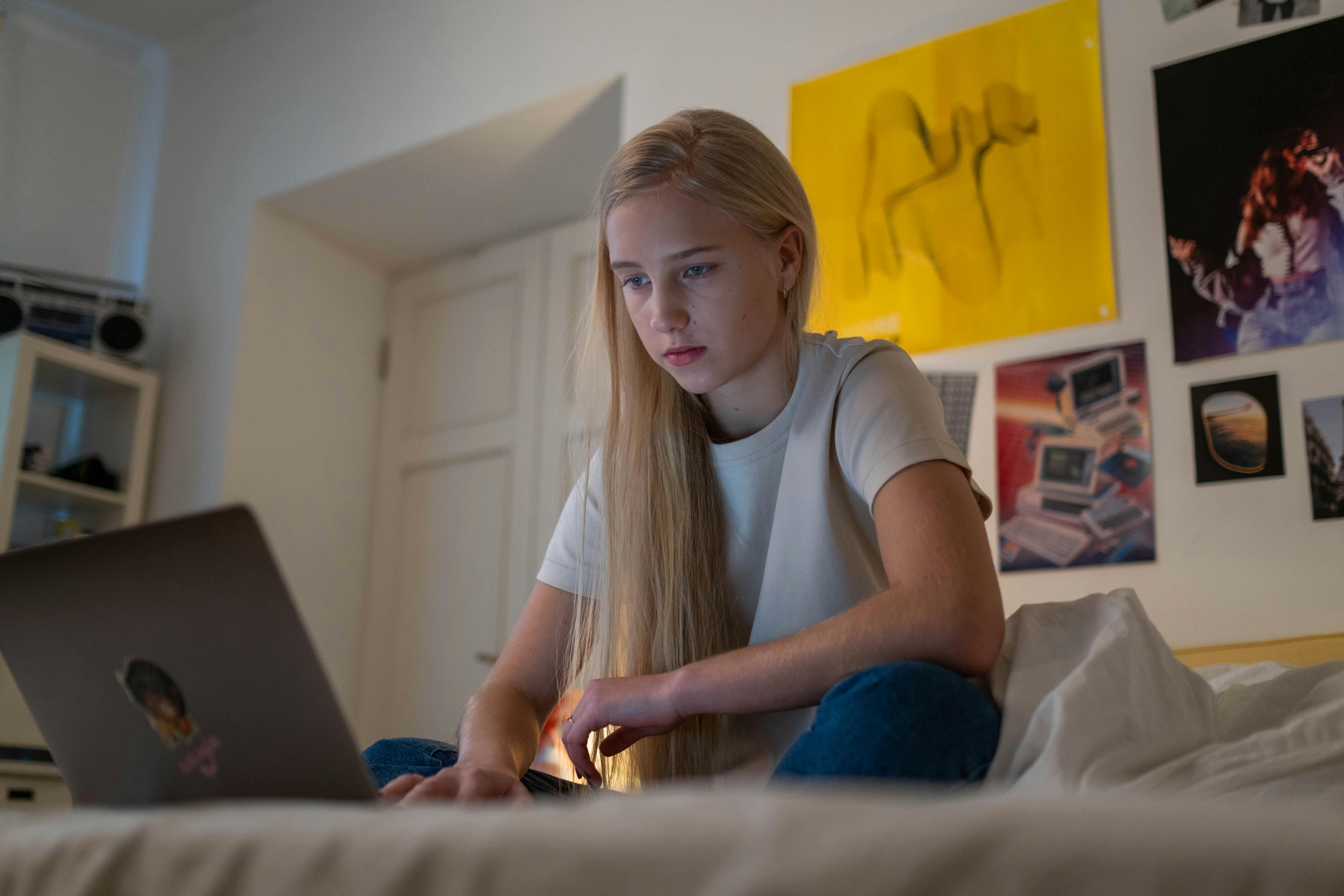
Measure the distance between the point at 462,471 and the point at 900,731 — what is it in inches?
107

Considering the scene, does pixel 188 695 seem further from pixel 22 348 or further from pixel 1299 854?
pixel 22 348

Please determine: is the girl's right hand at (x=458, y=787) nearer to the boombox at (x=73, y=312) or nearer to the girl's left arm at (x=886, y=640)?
the girl's left arm at (x=886, y=640)

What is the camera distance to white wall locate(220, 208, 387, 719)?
322 centimetres

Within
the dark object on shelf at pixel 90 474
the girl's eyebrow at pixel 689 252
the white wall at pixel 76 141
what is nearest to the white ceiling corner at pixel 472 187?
the white wall at pixel 76 141

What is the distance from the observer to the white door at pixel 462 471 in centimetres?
313

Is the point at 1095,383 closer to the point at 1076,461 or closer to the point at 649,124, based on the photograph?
the point at 1076,461

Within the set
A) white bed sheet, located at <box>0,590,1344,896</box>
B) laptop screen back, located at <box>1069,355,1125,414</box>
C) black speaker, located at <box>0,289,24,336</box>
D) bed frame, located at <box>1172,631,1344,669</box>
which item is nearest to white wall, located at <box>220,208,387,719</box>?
black speaker, located at <box>0,289,24,336</box>

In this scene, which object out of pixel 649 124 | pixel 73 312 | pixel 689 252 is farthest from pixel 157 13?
pixel 689 252

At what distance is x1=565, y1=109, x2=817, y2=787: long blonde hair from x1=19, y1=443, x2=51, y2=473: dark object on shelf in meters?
2.25

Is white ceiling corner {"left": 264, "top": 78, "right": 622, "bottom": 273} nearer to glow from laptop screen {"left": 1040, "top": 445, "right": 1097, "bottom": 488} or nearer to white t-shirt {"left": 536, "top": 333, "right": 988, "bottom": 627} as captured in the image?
glow from laptop screen {"left": 1040, "top": 445, "right": 1097, "bottom": 488}

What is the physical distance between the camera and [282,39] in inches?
137

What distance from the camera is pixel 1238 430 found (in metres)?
1.81

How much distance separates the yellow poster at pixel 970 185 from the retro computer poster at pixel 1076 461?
10 centimetres

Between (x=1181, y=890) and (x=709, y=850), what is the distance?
14cm
